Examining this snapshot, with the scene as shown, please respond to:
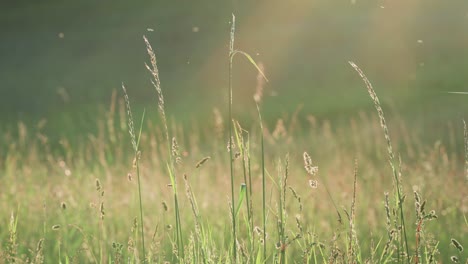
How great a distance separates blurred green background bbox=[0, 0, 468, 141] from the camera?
57.8ft

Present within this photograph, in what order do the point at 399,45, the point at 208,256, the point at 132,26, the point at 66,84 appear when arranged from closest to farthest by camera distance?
1. the point at 208,256
2. the point at 399,45
3. the point at 66,84
4. the point at 132,26

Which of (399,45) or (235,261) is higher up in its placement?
(399,45)

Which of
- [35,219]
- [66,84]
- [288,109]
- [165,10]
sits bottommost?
[35,219]

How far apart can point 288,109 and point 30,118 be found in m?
6.56

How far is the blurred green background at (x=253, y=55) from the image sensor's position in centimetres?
1761

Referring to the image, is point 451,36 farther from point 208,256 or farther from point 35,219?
point 208,256

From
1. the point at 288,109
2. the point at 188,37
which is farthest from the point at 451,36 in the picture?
the point at 188,37

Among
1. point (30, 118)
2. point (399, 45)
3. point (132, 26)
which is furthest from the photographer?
point (132, 26)

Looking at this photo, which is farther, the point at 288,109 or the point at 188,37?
the point at 188,37

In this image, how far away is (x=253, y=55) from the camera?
2155cm

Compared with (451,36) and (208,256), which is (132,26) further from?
(208,256)

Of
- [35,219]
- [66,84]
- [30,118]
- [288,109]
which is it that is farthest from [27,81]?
[35,219]

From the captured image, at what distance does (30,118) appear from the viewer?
18.2 meters

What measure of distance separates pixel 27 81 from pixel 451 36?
13.1m
